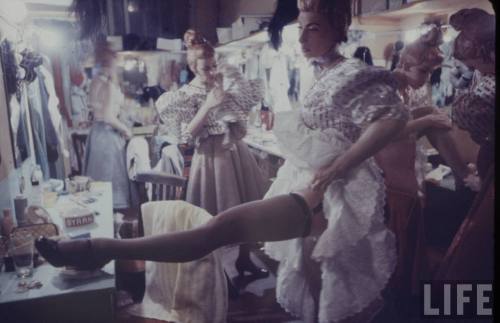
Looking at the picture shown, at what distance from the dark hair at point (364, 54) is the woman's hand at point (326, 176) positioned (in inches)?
10.3

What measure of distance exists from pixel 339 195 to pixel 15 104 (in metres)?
0.95

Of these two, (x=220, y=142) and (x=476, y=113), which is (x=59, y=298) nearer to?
(x=220, y=142)

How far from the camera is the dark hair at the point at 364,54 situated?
1.01 meters

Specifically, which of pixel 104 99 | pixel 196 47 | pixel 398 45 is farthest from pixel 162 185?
pixel 398 45

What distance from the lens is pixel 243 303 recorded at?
116 centimetres

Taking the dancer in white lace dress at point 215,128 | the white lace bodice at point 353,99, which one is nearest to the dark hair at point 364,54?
the white lace bodice at point 353,99

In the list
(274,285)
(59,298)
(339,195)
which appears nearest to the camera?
(59,298)

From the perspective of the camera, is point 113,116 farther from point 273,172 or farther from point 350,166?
point 350,166

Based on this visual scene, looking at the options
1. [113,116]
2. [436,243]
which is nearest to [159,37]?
[113,116]

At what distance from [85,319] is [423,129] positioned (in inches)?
37.8

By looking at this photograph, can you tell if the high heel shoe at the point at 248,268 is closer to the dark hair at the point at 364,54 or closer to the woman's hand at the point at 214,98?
the woman's hand at the point at 214,98

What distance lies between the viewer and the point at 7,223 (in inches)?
42.0

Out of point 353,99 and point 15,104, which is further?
point 15,104
